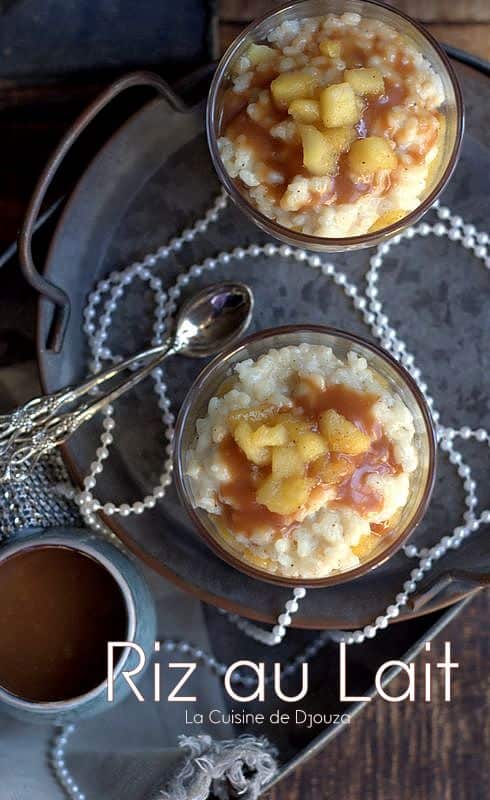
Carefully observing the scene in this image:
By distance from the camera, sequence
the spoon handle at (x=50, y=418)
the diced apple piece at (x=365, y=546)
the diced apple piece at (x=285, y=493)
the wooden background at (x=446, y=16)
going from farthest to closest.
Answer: the wooden background at (x=446, y=16), the spoon handle at (x=50, y=418), the diced apple piece at (x=365, y=546), the diced apple piece at (x=285, y=493)

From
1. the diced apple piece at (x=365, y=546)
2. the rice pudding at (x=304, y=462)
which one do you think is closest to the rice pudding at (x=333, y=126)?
the rice pudding at (x=304, y=462)

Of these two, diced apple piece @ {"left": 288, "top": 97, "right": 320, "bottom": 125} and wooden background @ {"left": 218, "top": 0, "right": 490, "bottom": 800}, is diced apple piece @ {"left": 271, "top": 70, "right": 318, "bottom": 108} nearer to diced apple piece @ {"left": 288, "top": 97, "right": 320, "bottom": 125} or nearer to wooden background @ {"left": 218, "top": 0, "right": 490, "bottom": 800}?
diced apple piece @ {"left": 288, "top": 97, "right": 320, "bottom": 125}

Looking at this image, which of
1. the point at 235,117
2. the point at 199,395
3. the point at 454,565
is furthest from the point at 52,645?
the point at 235,117

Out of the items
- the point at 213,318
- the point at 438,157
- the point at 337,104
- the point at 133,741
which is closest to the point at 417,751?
the point at 133,741

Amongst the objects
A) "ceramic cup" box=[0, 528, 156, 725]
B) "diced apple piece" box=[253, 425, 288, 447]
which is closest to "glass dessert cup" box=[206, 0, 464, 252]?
"diced apple piece" box=[253, 425, 288, 447]

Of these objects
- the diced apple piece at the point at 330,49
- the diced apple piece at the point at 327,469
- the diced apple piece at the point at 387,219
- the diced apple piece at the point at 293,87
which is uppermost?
the diced apple piece at the point at 330,49

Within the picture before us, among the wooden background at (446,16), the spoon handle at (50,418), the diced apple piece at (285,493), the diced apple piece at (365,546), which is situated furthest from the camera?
the wooden background at (446,16)

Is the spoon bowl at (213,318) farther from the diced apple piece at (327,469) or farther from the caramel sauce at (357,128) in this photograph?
the diced apple piece at (327,469)
